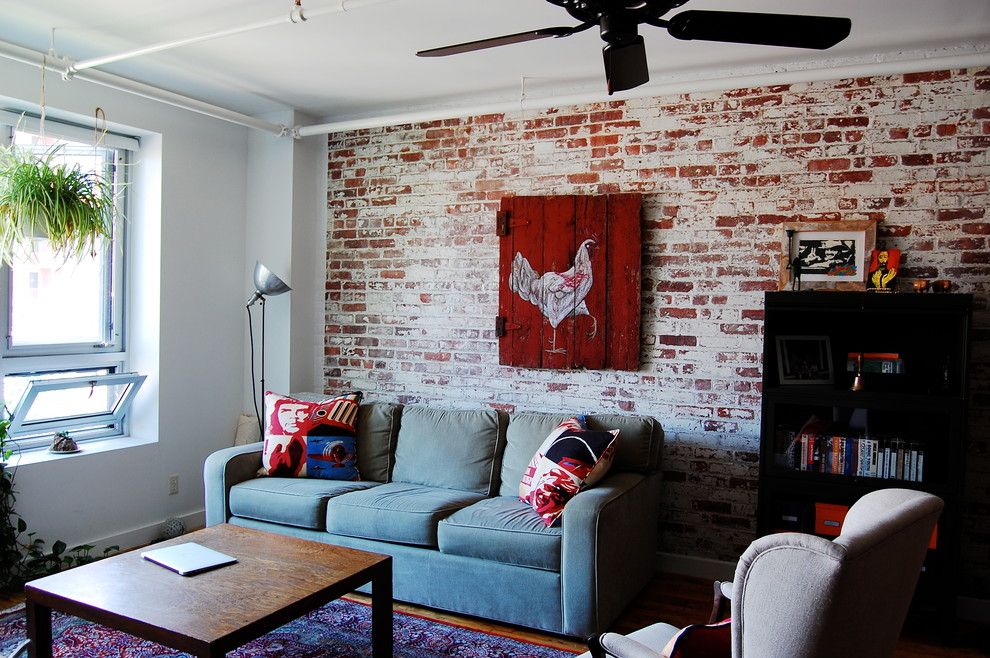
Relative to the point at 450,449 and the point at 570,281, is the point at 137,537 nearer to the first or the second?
the point at 450,449

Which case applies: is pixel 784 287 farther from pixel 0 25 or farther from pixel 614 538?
pixel 0 25

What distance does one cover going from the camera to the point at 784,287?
393 centimetres

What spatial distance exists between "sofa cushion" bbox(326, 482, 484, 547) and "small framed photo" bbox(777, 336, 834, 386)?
165 centimetres

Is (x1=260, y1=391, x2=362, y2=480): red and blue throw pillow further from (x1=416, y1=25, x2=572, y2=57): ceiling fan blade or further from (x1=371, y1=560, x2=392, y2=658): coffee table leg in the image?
(x1=416, y1=25, x2=572, y2=57): ceiling fan blade

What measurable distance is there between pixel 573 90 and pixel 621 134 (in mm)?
409

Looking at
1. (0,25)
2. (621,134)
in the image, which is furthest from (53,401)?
(621,134)

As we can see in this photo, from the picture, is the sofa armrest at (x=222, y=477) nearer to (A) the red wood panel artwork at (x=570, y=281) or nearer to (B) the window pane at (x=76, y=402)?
(B) the window pane at (x=76, y=402)

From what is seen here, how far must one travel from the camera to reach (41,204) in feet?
11.5

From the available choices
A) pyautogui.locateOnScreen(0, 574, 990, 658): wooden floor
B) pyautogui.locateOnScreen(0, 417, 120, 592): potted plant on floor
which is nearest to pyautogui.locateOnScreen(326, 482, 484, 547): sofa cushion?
pyautogui.locateOnScreen(0, 574, 990, 658): wooden floor

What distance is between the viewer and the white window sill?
4.02 m

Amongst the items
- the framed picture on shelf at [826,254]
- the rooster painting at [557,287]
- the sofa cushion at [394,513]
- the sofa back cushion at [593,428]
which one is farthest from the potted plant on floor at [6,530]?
the framed picture on shelf at [826,254]

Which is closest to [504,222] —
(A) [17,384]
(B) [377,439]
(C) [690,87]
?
(C) [690,87]

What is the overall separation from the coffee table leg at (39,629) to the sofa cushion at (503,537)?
1.56 metres

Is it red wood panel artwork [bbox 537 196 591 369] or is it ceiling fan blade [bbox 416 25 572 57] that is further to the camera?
red wood panel artwork [bbox 537 196 591 369]
